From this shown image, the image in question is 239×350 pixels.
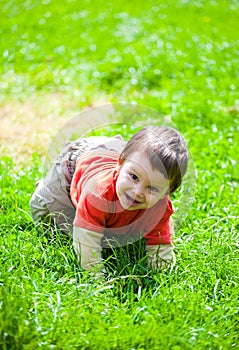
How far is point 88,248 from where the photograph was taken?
2.95 m

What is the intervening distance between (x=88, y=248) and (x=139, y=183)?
1.51ft

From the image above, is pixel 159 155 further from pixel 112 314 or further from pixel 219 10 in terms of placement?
pixel 219 10

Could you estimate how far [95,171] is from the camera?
3.04 metres

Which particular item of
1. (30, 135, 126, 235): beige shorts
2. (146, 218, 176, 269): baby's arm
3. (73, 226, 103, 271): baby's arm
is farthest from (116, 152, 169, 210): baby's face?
(30, 135, 126, 235): beige shorts

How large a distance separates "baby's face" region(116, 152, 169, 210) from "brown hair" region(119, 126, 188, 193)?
0.03 metres

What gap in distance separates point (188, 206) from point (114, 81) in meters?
3.05

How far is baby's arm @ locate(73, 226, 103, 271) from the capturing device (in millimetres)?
2924

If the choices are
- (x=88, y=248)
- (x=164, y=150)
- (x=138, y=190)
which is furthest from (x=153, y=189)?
(x=88, y=248)

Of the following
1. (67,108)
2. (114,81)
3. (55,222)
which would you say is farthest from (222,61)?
(55,222)

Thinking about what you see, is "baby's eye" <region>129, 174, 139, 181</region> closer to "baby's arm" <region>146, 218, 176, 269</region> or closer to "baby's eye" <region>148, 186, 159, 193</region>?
"baby's eye" <region>148, 186, 159, 193</region>

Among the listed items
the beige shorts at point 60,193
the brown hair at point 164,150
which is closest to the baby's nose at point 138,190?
the brown hair at point 164,150

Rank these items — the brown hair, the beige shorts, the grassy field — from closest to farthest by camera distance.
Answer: the grassy field < the brown hair < the beige shorts

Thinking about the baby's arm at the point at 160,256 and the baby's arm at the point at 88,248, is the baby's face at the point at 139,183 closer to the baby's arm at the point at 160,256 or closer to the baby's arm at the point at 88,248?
the baby's arm at the point at 88,248

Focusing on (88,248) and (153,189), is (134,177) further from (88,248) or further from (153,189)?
(88,248)
